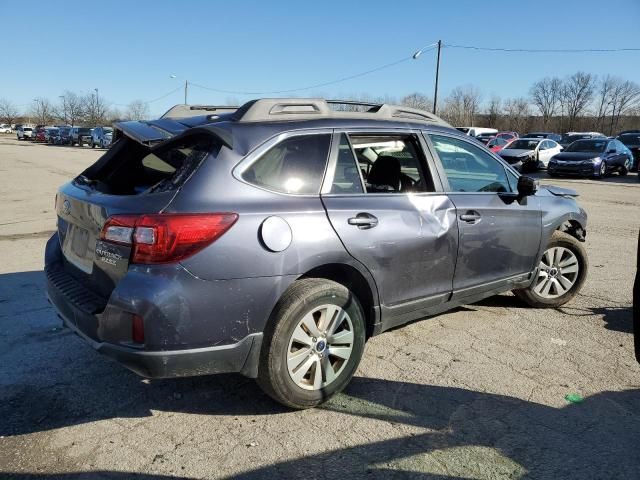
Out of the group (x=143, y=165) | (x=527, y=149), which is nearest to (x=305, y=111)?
(x=143, y=165)

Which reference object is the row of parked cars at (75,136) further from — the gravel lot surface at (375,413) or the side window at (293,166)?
the side window at (293,166)

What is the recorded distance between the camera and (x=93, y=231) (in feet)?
10.1

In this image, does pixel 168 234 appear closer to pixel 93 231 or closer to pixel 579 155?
pixel 93 231

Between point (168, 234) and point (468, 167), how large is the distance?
108 inches

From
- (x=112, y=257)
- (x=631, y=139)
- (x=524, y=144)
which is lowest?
(x=112, y=257)

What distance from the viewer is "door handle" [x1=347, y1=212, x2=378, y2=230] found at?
3270 mm

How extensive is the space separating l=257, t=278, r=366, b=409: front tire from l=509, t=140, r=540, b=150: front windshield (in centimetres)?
2324

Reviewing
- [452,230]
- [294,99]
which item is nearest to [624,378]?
[452,230]

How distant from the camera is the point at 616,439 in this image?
9.64 ft

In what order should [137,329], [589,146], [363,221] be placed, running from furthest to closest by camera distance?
[589,146] → [363,221] → [137,329]

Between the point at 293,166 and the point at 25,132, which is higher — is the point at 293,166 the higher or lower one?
the higher one

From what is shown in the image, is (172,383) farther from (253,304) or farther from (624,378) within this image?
(624,378)

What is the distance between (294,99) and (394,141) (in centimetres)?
86

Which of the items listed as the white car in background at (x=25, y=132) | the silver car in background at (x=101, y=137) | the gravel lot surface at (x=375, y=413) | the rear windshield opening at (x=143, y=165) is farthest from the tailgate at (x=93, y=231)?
the white car in background at (x=25, y=132)
